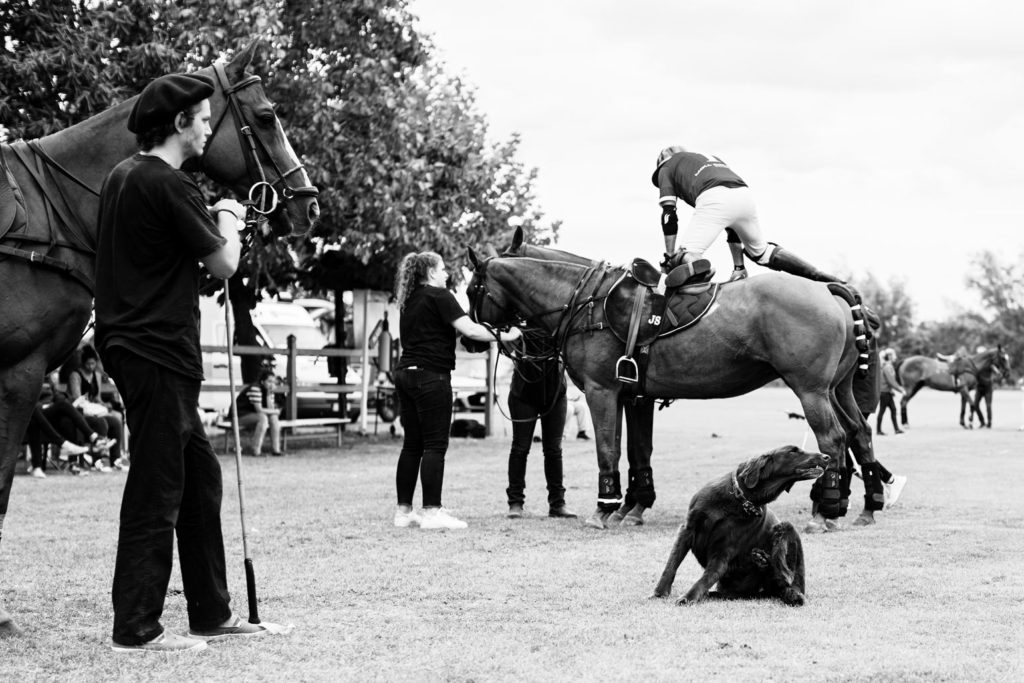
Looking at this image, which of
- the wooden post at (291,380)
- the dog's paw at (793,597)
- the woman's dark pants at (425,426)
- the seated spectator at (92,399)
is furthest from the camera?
the wooden post at (291,380)

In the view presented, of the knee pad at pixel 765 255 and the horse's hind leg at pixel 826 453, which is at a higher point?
the knee pad at pixel 765 255

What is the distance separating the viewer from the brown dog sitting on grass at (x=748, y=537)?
20.8 feet

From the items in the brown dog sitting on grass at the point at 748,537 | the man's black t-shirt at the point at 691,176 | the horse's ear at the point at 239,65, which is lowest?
the brown dog sitting on grass at the point at 748,537

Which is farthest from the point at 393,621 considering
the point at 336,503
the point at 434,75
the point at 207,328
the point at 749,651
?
the point at 207,328

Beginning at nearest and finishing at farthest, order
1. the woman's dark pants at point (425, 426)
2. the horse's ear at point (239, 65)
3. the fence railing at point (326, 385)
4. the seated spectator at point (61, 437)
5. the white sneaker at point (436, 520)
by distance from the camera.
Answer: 1. the horse's ear at point (239, 65)
2. the woman's dark pants at point (425, 426)
3. the white sneaker at point (436, 520)
4. the seated spectator at point (61, 437)
5. the fence railing at point (326, 385)

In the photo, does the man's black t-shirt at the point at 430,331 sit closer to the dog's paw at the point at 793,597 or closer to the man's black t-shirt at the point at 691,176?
the man's black t-shirt at the point at 691,176

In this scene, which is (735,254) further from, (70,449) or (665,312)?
(70,449)

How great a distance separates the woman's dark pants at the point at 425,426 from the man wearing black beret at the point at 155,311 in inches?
183

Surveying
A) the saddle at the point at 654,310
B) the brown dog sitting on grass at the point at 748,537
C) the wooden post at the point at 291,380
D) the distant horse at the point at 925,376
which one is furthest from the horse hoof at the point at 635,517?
the distant horse at the point at 925,376

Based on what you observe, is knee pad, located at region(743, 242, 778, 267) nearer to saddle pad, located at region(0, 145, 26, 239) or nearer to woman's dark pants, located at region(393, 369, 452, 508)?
woman's dark pants, located at region(393, 369, 452, 508)

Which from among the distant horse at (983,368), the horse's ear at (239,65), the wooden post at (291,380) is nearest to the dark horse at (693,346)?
the horse's ear at (239,65)

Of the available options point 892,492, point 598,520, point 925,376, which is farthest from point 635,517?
point 925,376

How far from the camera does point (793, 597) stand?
20.7 ft

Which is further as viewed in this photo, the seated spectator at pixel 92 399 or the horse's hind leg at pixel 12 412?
the seated spectator at pixel 92 399
